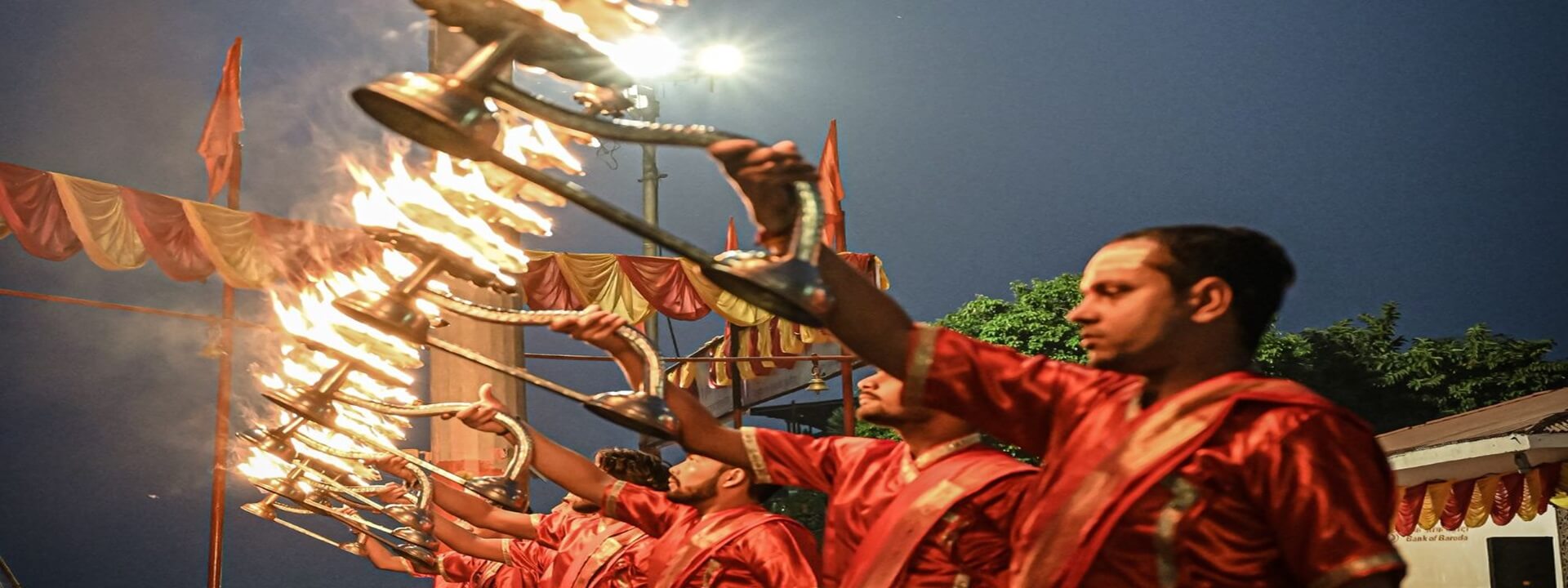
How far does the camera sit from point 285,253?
35.9ft

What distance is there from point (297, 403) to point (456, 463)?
12.7 ft

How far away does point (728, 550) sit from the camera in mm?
4344

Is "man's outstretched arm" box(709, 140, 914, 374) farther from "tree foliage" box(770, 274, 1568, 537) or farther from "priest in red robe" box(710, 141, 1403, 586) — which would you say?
"tree foliage" box(770, 274, 1568, 537)

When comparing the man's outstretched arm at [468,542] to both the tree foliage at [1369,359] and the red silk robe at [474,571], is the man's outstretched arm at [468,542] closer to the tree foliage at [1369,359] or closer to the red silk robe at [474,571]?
the red silk robe at [474,571]

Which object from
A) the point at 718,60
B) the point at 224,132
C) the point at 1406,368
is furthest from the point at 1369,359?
the point at 224,132

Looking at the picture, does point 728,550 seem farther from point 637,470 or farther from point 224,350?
point 224,350

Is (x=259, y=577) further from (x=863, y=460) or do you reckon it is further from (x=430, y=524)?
(x=863, y=460)

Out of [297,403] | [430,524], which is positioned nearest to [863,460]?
[297,403]

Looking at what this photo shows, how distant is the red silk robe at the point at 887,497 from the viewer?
2.97 m

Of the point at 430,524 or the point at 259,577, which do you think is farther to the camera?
the point at 259,577

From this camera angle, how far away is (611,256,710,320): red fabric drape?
1385cm

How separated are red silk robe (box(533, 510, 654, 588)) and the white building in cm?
537

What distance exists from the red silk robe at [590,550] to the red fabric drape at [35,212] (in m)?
6.20

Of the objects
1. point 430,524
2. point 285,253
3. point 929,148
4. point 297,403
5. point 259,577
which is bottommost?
point 259,577
